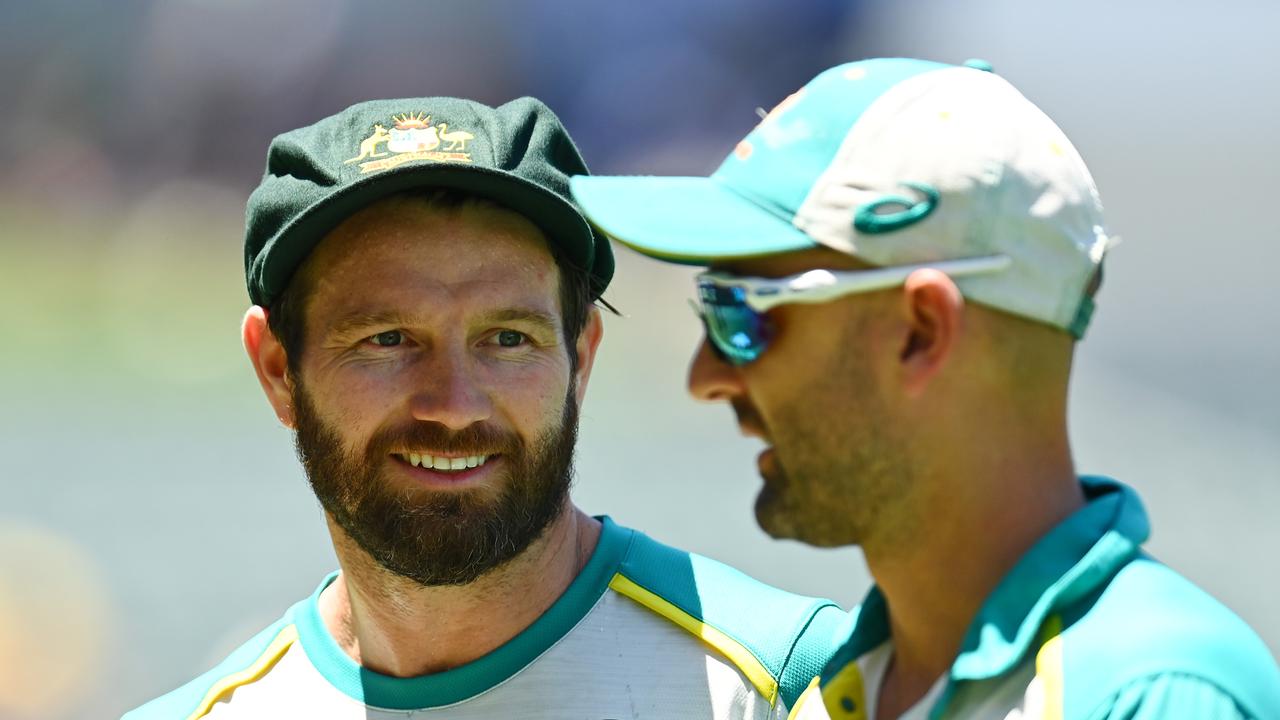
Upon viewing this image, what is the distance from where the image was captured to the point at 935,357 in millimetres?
1335

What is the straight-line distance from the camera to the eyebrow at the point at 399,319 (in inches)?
91.0

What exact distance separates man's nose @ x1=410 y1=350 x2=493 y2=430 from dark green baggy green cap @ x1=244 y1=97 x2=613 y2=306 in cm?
29

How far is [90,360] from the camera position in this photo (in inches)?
208

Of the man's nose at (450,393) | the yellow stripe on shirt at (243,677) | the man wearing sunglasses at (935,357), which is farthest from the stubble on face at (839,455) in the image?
the yellow stripe on shirt at (243,677)

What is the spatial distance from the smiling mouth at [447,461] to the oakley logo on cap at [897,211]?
1154mm

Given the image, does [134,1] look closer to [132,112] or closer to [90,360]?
[132,112]

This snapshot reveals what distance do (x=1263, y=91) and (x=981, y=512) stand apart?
4.06 metres

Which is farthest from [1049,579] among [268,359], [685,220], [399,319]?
[268,359]

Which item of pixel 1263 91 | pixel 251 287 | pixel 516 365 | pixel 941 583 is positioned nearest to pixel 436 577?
pixel 516 365

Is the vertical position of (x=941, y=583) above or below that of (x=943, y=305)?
below

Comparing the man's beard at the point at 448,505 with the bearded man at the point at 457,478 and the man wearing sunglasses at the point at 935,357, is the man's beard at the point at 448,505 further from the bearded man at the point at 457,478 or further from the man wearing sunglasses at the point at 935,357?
the man wearing sunglasses at the point at 935,357

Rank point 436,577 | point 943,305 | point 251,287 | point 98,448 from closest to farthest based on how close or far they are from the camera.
A: 1. point 943,305
2. point 436,577
3. point 251,287
4. point 98,448

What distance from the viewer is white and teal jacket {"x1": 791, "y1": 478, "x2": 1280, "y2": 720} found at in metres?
1.16

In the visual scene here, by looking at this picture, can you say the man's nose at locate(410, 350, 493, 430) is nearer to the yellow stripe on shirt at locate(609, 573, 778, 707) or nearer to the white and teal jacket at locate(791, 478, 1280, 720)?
the yellow stripe on shirt at locate(609, 573, 778, 707)
